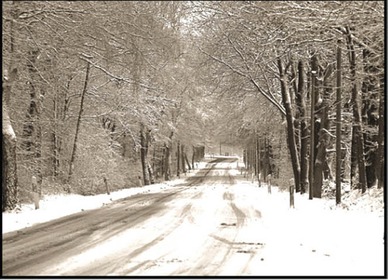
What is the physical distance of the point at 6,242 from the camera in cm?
1002

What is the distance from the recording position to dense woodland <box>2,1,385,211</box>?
430 inches

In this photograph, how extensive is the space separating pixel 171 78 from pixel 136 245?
17700 mm

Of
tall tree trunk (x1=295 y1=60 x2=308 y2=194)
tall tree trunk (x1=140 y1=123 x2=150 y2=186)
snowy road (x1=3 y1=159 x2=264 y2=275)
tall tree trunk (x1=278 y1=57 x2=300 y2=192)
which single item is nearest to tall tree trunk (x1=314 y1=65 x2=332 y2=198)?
tall tree trunk (x1=295 y1=60 x2=308 y2=194)

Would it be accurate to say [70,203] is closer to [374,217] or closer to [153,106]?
[374,217]

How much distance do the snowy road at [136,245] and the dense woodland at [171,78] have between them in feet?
12.5

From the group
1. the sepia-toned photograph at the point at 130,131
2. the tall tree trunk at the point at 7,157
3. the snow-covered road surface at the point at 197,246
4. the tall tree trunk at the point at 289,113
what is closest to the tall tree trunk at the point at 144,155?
the sepia-toned photograph at the point at 130,131

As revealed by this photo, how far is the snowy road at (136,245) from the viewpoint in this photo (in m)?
7.41

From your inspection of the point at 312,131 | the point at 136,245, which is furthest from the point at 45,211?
the point at 312,131

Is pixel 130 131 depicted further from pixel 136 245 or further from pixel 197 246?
pixel 197 246

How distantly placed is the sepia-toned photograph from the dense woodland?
8cm

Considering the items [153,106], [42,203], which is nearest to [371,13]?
[42,203]

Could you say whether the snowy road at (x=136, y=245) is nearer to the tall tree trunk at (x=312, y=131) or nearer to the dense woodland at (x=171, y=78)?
the dense woodland at (x=171, y=78)

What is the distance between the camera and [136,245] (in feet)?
31.5

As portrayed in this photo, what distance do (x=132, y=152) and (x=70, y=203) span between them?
2564cm
